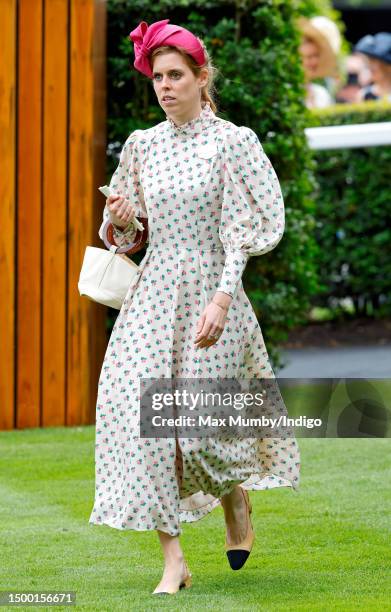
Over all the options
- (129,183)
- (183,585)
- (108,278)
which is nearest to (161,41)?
(129,183)

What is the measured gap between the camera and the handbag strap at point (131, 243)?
15.5ft

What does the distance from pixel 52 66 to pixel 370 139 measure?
7.81 ft

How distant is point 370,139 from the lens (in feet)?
30.5

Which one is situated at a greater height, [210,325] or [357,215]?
[357,215]

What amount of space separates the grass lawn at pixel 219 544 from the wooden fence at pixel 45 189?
75 centimetres

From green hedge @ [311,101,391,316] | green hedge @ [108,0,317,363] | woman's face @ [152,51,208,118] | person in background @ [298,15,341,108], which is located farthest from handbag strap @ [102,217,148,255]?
person in background @ [298,15,341,108]

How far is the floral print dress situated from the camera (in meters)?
4.50

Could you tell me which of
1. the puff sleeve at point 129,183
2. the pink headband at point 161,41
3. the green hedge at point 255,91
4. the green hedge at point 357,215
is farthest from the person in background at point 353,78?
the pink headband at point 161,41

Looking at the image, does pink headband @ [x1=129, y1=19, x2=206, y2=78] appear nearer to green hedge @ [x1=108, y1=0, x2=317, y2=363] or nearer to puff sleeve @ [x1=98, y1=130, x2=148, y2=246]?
puff sleeve @ [x1=98, y1=130, x2=148, y2=246]

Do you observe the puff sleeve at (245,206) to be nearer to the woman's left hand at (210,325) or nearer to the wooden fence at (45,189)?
the woman's left hand at (210,325)

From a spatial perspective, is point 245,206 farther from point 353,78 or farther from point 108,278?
point 353,78

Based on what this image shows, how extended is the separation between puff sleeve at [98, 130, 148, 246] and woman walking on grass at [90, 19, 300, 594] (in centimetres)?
7

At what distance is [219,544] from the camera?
5316 millimetres

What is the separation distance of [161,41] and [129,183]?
495mm
